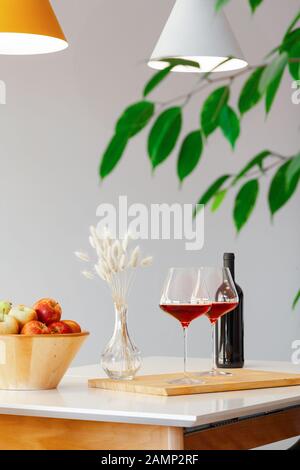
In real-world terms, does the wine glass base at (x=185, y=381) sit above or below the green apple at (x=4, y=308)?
below

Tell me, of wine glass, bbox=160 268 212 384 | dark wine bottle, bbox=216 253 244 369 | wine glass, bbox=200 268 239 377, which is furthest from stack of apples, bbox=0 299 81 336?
dark wine bottle, bbox=216 253 244 369

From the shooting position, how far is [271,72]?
1.35 ft

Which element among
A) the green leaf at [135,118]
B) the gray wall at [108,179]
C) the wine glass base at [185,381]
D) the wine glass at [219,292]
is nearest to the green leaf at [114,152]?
the green leaf at [135,118]

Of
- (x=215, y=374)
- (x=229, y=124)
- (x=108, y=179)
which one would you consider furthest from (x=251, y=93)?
(x=108, y=179)

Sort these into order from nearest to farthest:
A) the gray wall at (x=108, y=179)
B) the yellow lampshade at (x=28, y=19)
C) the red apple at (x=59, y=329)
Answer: the red apple at (x=59, y=329) → the yellow lampshade at (x=28, y=19) → the gray wall at (x=108, y=179)

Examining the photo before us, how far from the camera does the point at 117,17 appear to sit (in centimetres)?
446

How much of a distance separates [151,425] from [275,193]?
113 cm

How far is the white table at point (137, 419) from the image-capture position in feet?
4.93

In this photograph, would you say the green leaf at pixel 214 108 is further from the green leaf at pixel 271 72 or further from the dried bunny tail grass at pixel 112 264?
the dried bunny tail grass at pixel 112 264

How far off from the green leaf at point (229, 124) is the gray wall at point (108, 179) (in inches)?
145

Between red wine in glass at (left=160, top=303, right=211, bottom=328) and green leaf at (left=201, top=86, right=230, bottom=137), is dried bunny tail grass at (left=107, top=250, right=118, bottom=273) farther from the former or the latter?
green leaf at (left=201, top=86, right=230, bottom=137)

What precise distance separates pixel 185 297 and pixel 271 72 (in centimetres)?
151

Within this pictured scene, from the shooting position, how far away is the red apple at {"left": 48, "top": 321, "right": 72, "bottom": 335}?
1.89 metres

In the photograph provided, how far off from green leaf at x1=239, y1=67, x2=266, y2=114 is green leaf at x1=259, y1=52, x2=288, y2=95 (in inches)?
0.8
